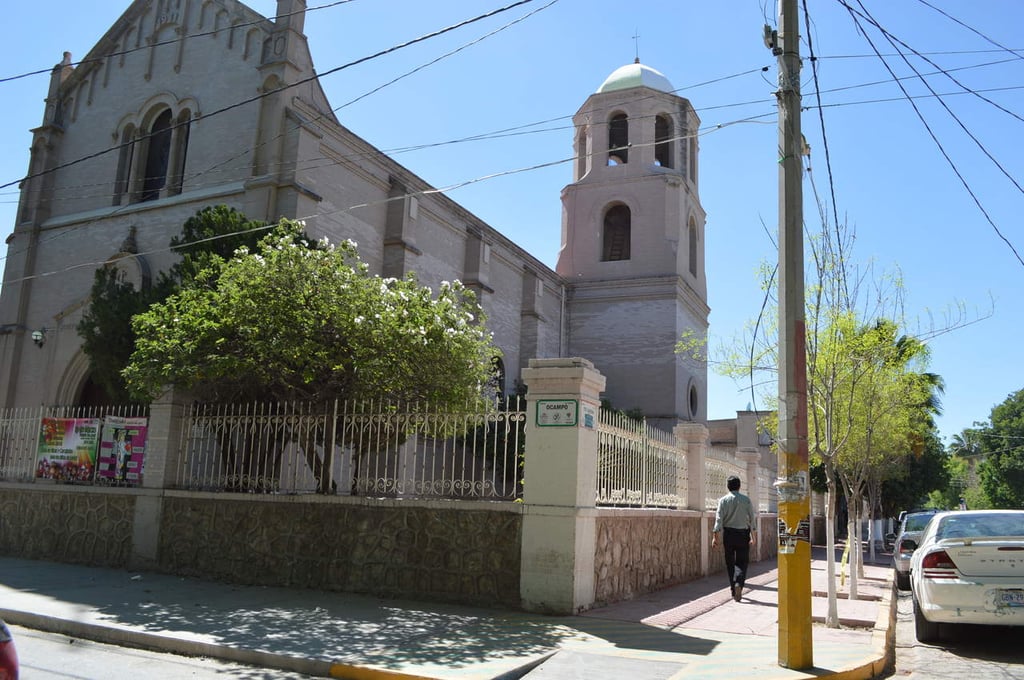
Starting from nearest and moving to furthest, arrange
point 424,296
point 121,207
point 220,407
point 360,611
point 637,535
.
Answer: point 360,611, point 637,535, point 220,407, point 424,296, point 121,207

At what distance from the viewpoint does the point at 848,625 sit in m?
9.34

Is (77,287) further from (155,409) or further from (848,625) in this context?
(848,625)

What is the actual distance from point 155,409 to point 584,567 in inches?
289

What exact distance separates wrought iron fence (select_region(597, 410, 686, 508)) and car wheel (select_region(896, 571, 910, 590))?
5.18m

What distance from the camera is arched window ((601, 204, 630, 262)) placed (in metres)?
36.8

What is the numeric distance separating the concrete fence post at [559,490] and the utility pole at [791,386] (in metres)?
2.82

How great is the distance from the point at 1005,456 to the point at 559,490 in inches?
2920

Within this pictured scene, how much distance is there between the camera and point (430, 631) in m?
8.04

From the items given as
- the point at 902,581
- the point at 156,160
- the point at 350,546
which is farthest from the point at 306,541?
the point at 156,160

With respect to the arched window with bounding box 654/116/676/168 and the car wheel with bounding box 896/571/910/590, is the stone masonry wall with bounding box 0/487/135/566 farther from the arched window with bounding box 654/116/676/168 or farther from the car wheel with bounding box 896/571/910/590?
the arched window with bounding box 654/116/676/168

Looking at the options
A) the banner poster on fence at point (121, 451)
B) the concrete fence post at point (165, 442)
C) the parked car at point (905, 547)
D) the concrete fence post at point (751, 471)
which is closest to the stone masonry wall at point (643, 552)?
the parked car at point (905, 547)

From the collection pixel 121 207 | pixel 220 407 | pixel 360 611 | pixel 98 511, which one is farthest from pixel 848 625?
pixel 121 207

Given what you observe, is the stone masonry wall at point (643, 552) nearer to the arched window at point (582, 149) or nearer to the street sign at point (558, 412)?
the street sign at point (558, 412)

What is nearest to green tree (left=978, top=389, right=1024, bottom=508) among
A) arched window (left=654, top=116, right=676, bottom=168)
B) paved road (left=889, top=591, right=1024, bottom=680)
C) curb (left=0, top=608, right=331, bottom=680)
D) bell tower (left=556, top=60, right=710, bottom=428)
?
bell tower (left=556, top=60, right=710, bottom=428)
